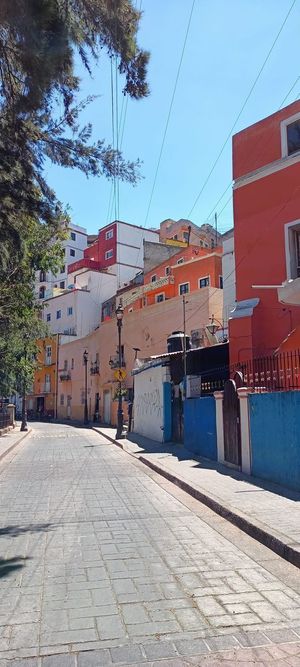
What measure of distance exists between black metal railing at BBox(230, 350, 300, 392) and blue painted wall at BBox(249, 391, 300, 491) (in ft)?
1.18

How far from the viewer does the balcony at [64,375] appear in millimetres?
60556

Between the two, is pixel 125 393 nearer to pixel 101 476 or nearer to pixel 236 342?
pixel 236 342

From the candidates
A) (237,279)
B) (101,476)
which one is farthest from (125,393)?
(101,476)

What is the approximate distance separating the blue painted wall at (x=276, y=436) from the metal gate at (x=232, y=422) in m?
0.81

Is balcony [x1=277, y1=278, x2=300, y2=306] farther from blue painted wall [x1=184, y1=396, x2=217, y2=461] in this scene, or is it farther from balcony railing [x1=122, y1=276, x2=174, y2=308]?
balcony railing [x1=122, y1=276, x2=174, y2=308]

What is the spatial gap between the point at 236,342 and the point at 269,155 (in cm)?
612

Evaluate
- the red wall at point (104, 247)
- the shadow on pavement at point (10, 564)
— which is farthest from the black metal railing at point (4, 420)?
the red wall at point (104, 247)

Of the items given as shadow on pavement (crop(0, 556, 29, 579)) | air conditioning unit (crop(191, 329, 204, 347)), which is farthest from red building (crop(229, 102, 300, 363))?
air conditioning unit (crop(191, 329, 204, 347))

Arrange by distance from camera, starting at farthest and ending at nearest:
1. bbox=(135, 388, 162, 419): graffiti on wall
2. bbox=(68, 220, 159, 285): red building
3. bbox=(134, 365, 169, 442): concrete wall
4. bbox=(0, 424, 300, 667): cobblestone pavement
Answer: bbox=(68, 220, 159, 285): red building < bbox=(135, 388, 162, 419): graffiti on wall < bbox=(134, 365, 169, 442): concrete wall < bbox=(0, 424, 300, 667): cobblestone pavement

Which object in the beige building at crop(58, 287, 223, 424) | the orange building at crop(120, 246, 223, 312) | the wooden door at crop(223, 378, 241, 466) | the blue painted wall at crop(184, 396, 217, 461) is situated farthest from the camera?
the orange building at crop(120, 246, 223, 312)

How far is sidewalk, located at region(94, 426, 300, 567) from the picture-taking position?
6.42 metres

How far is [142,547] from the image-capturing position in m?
6.39

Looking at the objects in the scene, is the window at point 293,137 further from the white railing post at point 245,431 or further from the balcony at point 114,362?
the balcony at point 114,362

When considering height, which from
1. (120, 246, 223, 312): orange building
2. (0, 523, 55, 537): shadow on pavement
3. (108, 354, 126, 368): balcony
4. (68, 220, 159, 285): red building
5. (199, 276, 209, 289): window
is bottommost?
(0, 523, 55, 537): shadow on pavement
